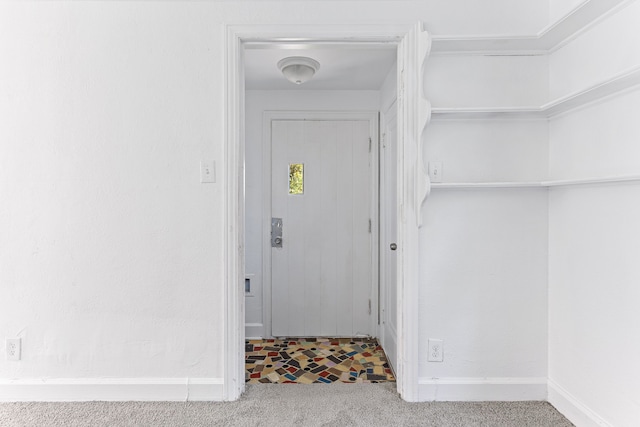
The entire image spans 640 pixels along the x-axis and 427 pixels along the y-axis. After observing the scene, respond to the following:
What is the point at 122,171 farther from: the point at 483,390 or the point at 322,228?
the point at 483,390

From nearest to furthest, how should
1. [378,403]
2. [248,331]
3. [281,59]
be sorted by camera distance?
[378,403]
[281,59]
[248,331]

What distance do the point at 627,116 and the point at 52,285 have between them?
111 inches

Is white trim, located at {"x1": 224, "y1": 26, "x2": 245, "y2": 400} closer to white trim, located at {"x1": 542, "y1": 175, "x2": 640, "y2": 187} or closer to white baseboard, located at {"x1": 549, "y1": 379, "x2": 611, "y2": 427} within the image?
white trim, located at {"x1": 542, "y1": 175, "x2": 640, "y2": 187}

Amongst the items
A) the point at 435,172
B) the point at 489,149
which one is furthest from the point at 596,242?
the point at 435,172

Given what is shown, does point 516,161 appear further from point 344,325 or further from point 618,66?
point 344,325

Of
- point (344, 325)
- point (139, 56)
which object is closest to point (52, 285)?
point (139, 56)

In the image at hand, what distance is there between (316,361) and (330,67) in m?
2.12

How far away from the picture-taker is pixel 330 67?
8.25ft

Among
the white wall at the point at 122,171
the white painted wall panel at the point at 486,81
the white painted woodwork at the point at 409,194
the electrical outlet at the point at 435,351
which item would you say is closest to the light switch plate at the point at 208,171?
the white wall at the point at 122,171

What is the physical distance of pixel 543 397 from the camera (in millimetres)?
1862

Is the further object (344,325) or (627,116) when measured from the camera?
(344,325)

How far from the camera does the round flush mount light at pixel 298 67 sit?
2369 millimetres

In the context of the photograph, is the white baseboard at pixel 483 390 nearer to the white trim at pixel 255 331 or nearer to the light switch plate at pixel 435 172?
the light switch plate at pixel 435 172

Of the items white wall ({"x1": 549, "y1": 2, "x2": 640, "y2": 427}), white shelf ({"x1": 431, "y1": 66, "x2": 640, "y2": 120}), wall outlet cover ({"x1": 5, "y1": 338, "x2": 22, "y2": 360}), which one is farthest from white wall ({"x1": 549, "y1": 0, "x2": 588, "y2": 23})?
wall outlet cover ({"x1": 5, "y1": 338, "x2": 22, "y2": 360})
